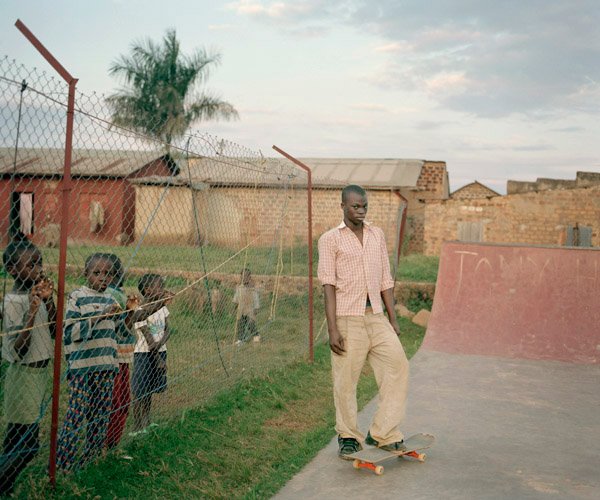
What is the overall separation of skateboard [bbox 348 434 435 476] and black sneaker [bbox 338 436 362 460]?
6cm

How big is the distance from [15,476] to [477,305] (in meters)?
6.87

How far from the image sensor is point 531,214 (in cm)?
2320

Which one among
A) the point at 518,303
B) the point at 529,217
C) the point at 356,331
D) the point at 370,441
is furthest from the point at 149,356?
the point at 529,217

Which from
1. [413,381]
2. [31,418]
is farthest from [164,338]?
[413,381]

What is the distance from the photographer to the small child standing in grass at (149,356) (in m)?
4.89

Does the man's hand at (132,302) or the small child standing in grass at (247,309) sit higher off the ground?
the man's hand at (132,302)

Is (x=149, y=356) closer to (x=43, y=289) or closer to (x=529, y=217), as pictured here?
(x=43, y=289)

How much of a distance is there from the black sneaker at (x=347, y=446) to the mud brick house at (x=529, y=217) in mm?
19603

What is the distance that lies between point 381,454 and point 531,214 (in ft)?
67.4

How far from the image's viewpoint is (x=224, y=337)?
32.3 ft

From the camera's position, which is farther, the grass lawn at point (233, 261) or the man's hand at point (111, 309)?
the grass lawn at point (233, 261)

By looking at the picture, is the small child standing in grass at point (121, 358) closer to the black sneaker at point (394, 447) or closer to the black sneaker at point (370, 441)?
the black sneaker at point (370, 441)

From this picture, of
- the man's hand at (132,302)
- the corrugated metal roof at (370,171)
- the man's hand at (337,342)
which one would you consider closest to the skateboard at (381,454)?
the man's hand at (337,342)

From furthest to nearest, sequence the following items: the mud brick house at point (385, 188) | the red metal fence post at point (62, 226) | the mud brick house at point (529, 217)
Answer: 1. the mud brick house at point (529, 217)
2. the mud brick house at point (385, 188)
3. the red metal fence post at point (62, 226)
